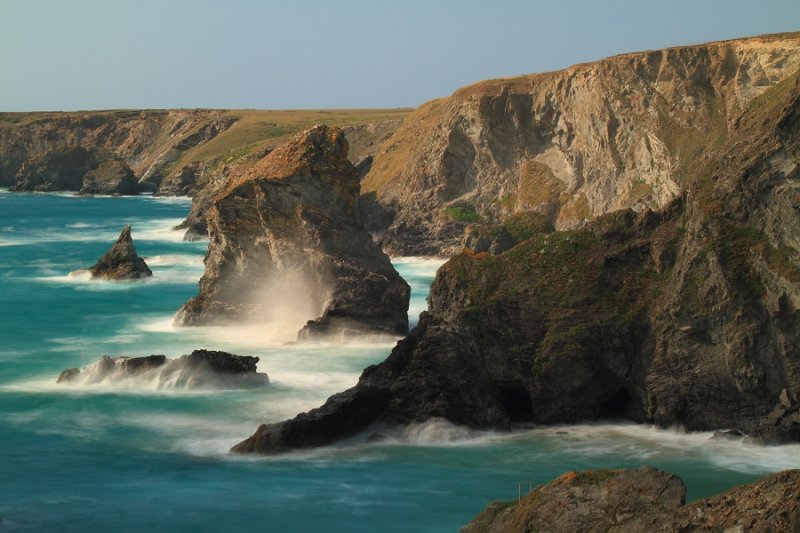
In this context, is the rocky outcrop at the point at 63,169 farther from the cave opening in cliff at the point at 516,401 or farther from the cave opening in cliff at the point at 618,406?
the cave opening in cliff at the point at 618,406

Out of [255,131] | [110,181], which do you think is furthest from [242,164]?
[255,131]

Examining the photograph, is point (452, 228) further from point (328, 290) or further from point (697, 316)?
point (697, 316)

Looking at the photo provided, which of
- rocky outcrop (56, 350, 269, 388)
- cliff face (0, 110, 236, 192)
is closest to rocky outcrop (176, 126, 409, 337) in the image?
rocky outcrop (56, 350, 269, 388)

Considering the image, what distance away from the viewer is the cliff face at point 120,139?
17550 centimetres

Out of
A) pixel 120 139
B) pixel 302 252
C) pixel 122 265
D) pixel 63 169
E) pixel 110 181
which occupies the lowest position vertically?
pixel 302 252

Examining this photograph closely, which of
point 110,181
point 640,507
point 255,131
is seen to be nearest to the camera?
point 640,507

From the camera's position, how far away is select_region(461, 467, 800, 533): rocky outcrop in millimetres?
10461

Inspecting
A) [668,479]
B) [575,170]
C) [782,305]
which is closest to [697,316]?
[782,305]

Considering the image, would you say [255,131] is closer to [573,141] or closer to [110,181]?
[110,181]

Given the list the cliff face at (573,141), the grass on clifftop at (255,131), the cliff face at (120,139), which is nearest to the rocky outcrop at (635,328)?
the cliff face at (573,141)

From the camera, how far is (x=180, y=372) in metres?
31.4

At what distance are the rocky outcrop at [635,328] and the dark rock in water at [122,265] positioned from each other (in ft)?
106

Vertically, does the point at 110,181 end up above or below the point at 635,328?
above

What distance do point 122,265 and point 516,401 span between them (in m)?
35.1
